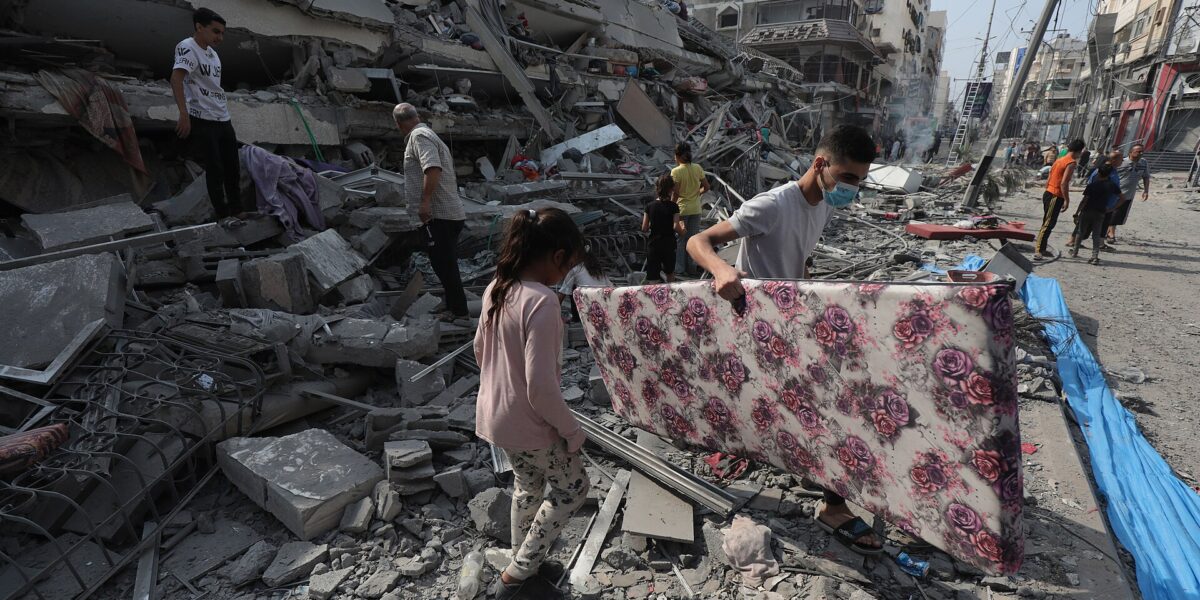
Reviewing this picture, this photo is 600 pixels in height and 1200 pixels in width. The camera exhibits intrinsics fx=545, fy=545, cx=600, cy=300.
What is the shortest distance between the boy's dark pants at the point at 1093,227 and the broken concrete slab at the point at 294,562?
1083 cm

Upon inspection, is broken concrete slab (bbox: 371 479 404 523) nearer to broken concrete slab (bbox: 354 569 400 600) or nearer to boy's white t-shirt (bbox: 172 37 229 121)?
broken concrete slab (bbox: 354 569 400 600)

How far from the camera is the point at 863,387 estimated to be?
6.53 ft

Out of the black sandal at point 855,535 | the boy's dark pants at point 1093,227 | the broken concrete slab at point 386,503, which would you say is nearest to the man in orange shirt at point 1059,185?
the boy's dark pants at point 1093,227

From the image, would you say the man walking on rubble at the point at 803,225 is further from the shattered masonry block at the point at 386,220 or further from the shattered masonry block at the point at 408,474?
the shattered masonry block at the point at 386,220

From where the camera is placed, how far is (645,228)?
623 centimetres

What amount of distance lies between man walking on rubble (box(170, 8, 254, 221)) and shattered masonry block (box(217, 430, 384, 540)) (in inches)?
125

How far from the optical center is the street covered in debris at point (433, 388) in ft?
6.74

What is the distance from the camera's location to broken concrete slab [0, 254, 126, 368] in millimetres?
3092

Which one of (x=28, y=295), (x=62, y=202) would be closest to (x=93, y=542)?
(x=28, y=295)

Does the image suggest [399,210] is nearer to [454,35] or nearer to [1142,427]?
[454,35]

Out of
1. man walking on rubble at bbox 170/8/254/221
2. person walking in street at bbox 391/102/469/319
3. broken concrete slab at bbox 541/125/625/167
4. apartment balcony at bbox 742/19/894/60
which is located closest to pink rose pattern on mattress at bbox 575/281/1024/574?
person walking in street at bbox 391/102/469/319

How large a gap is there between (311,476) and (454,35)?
9.31m

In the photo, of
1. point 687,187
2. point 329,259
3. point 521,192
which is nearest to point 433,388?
point 329,259

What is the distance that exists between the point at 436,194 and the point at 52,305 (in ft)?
8.13
